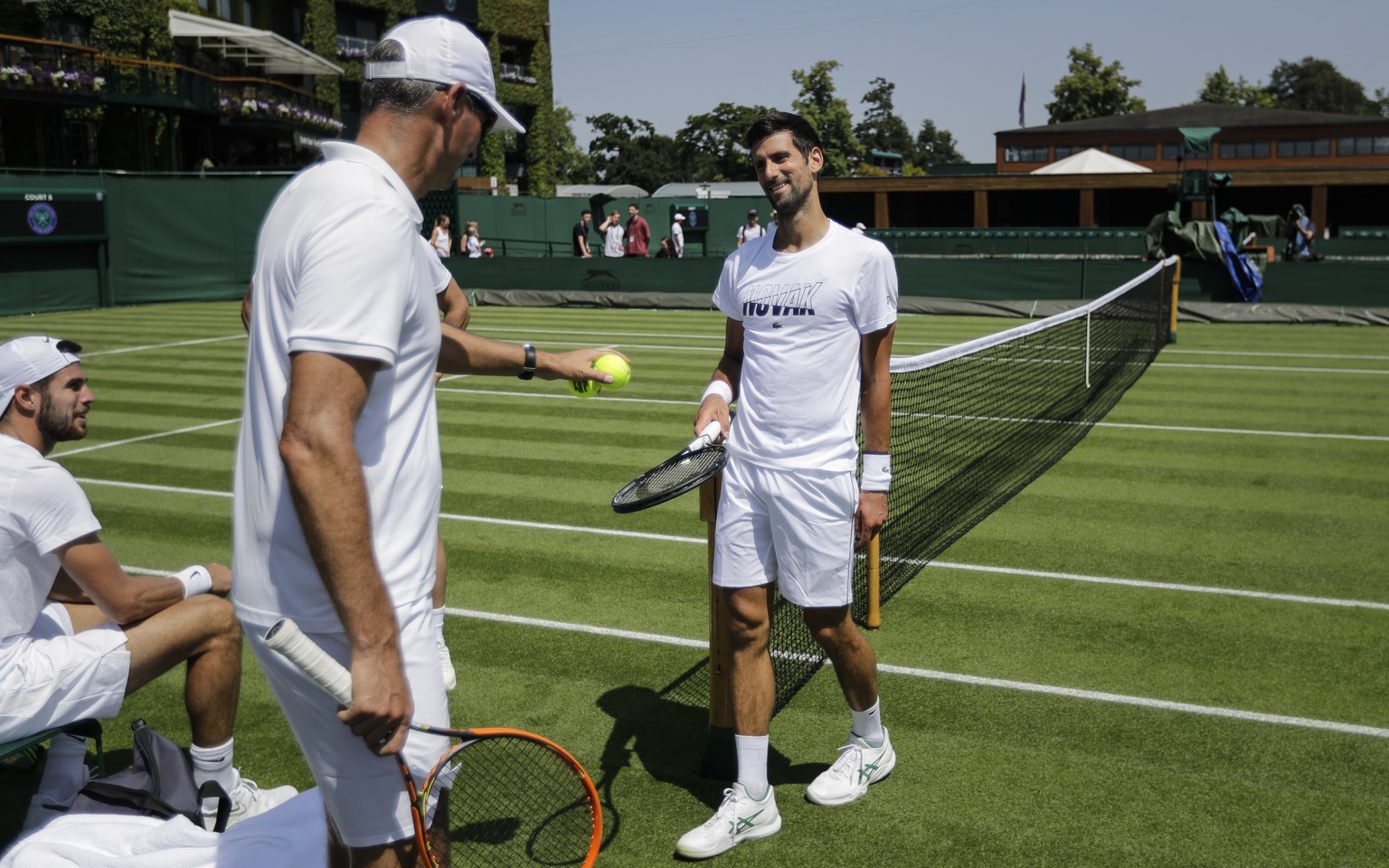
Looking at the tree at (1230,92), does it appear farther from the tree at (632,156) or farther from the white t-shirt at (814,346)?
the white t-shirt at (814,346)

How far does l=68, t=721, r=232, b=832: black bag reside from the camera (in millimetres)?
3912

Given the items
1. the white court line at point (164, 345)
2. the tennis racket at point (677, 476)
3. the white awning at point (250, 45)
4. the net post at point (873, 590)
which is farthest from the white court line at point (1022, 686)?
the white awning at point (250, 45)

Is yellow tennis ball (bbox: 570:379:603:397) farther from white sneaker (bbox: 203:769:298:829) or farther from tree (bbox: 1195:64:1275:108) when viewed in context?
tree (bbox: 1195:64:1275:108)

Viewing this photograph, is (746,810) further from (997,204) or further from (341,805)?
(997,204)

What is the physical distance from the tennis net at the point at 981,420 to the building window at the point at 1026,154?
52.4 m

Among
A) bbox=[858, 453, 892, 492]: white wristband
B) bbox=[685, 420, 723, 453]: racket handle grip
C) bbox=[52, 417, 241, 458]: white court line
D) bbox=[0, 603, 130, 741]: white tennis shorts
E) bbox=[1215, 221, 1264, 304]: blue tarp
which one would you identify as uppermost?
bbox=[1215, 221, 1264, 304]: blue tarp

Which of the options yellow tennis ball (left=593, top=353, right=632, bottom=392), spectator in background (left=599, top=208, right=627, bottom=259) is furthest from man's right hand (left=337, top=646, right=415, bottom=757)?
spectator in background (left=599, top=208, right=627, bottom=259)

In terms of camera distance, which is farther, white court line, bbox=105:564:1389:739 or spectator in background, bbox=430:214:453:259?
spectator in background, bbox=430:214:453:259

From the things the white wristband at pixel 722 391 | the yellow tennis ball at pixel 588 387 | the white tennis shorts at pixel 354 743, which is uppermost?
the yellow tennis ball at pixel 588 387

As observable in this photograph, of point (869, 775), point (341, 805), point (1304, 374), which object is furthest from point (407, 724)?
point (1304, 374)

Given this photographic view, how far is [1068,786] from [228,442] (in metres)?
9.62

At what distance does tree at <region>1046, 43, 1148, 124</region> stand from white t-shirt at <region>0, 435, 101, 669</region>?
310ft

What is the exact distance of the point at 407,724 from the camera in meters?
2.42

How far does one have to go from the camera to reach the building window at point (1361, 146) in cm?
6197
